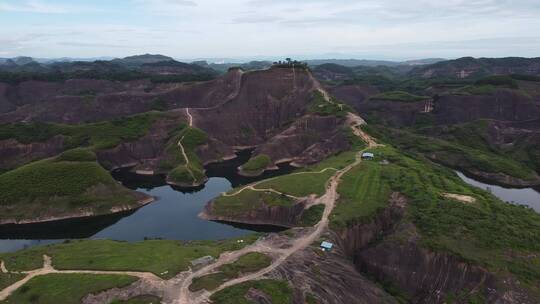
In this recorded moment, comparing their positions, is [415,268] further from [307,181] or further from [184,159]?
[184,159]

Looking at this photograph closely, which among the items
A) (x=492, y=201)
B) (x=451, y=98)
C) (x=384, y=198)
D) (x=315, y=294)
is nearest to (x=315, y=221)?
(x=384, y=198)

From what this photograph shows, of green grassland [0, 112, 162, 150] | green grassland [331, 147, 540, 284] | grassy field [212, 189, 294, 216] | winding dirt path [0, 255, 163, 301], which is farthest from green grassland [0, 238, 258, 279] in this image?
green grassland [0, 112, 162, 150]

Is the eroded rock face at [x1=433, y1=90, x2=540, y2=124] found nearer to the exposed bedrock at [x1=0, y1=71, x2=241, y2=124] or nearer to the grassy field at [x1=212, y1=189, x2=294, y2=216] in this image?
the exposed bedrock at [x1=0, y1=71, x2=241, y2=124]

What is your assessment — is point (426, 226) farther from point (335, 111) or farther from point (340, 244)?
point (335, 111)

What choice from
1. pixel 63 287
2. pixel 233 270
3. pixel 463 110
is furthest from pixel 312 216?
pixel 463 110

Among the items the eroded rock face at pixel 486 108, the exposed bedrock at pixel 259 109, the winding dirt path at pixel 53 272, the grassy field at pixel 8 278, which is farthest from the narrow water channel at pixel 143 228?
the eroded rock face at pixel 486 108

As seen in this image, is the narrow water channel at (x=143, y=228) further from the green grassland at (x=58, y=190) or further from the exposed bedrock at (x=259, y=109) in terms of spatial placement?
the exposed bedrock at (x=259, y=109)
